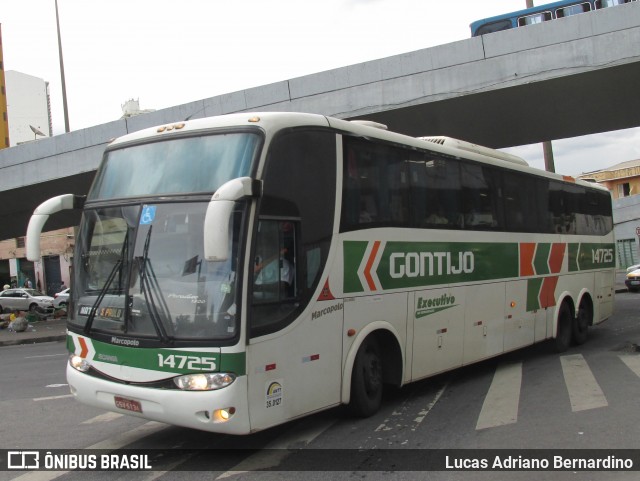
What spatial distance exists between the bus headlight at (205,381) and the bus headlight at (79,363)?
1.33m

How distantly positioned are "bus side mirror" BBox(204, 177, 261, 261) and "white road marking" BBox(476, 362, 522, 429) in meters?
3.69

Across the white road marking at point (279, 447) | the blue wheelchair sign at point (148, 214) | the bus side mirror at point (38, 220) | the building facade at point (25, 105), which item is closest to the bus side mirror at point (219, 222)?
the blue wheelchair sign at point (148, 214)

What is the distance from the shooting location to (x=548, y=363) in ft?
34.9

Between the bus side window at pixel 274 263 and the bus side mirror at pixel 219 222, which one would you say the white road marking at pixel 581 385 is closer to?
the bus side window at pixel 274 263

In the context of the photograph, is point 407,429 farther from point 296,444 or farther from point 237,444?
point 237,444

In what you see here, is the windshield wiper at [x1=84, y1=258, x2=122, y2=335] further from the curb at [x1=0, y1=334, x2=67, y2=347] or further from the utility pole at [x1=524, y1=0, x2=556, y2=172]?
the utility pole at [x1=524, y1=0, x2=556, y2=172]

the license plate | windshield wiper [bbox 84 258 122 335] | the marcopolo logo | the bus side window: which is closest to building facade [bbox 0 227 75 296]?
the marcopolo logo

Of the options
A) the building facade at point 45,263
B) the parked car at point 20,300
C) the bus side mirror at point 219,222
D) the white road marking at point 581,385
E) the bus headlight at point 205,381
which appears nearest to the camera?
the bus side mirror at point 219,222

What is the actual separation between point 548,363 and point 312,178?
264 inches

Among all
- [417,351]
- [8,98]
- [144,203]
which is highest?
[8,98]

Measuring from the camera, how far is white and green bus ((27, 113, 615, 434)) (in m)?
5.18

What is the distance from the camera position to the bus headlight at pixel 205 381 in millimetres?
5062

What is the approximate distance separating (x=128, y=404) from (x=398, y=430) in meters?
2.80

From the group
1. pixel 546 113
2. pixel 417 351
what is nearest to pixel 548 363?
pixel 417 351
